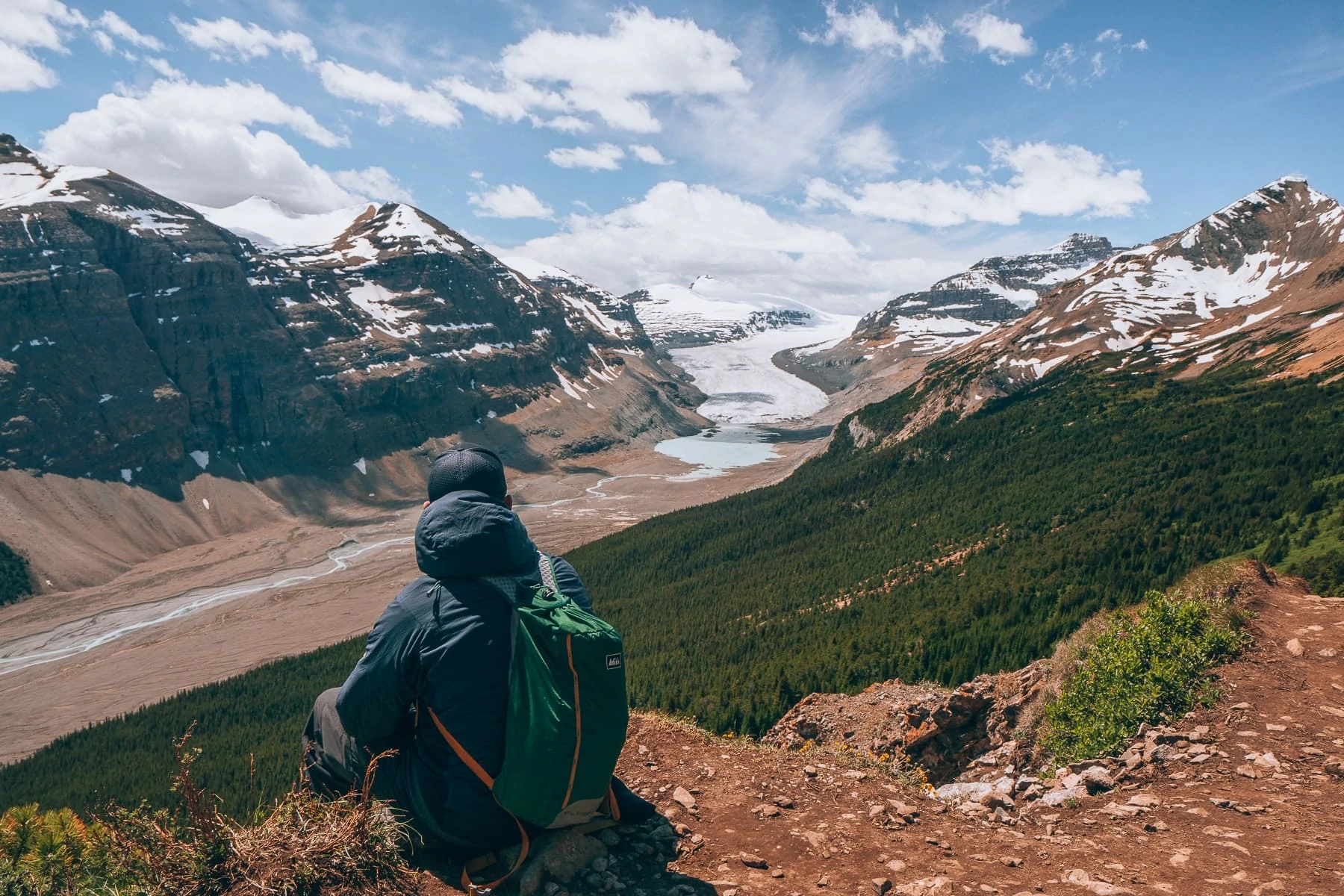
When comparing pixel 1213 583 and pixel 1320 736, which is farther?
pixel 1213 583

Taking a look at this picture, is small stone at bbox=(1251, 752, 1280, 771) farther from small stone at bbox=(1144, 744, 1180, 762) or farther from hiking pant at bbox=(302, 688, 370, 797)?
hiking pant at bbox=(302, 688, 370, 797)

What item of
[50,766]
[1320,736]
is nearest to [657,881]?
[1320,736]

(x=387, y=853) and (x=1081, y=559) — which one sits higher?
(x=387, y=853)

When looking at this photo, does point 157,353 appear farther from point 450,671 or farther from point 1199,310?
point 1199,310

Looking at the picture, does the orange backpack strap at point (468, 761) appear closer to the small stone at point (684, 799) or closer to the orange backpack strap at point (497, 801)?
the orange backpack strap at point (497, 801)

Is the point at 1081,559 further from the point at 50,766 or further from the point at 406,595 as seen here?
the point at 50,766

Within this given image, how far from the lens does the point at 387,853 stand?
5301 millimetres

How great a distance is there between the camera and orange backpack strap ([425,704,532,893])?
5.23 m

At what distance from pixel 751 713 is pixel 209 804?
34703 mm

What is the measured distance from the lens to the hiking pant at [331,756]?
19.0 ft

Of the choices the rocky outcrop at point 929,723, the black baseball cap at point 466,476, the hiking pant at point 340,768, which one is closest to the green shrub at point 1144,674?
the rocky outcrop at point 929,723

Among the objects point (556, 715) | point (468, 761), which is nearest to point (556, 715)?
point (556, 715)

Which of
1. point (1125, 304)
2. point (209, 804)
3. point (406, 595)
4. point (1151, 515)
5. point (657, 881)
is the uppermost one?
point (1125, 304)

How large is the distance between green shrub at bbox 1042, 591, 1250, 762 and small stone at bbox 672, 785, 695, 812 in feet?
18.3
